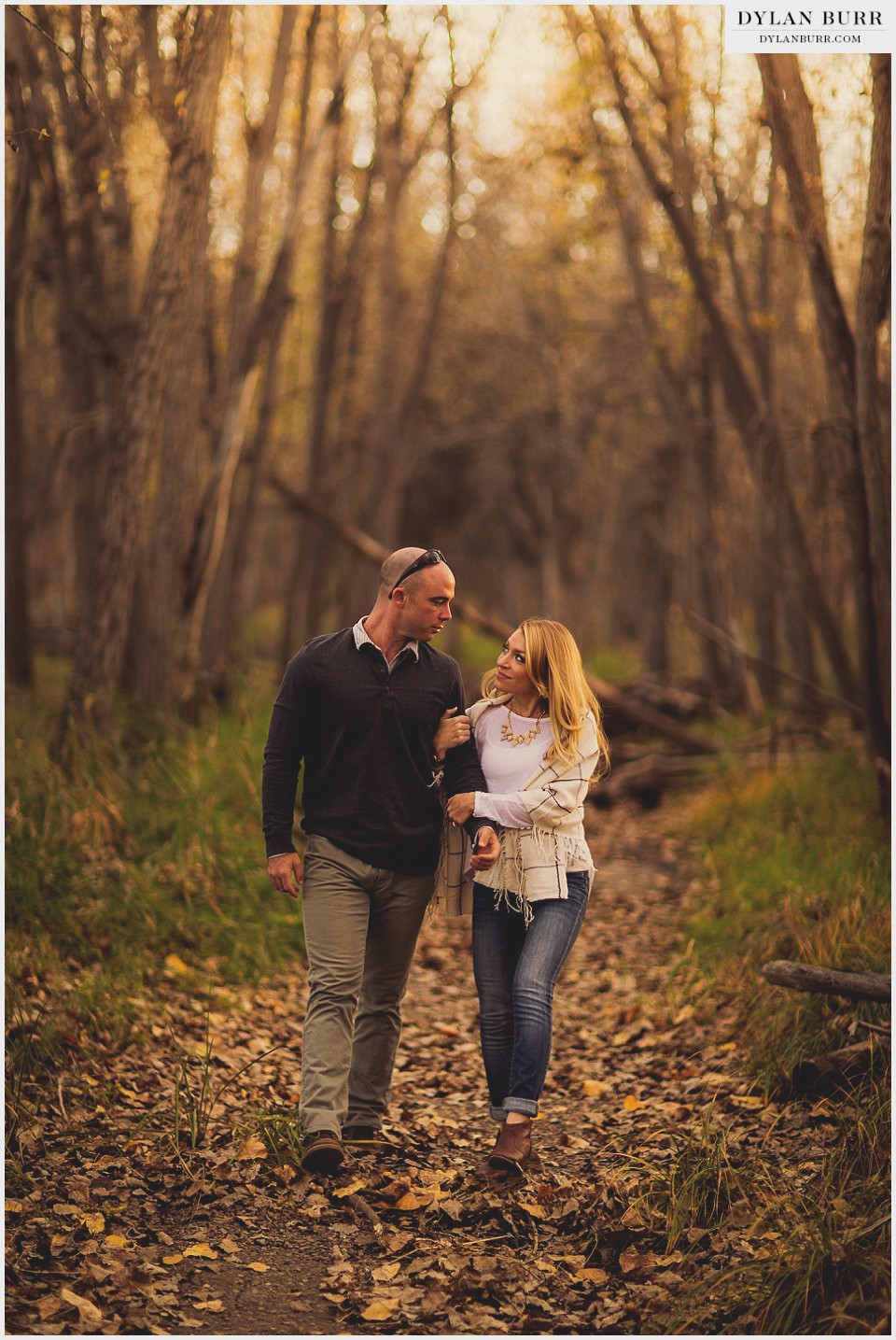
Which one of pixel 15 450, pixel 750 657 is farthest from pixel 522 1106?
pixel 15 450

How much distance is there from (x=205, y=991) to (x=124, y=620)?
314cm

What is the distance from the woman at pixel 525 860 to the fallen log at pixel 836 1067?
135 cm

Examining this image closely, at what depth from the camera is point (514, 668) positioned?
15.6 ft

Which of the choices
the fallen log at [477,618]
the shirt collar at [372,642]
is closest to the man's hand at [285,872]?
the shirt collar at [372,642]

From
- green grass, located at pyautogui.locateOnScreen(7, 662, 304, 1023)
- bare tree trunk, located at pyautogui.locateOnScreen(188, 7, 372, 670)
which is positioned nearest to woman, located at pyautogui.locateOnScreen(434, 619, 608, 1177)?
green grass, located at pyautogui.locateOnScreen(7, 662, 304, 1023)

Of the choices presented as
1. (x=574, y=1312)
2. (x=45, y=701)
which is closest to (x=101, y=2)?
(x=45, y=701)

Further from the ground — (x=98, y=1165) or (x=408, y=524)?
(x=408, y=524)

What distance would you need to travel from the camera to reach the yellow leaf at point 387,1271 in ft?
13.4

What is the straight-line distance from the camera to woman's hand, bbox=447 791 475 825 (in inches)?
185

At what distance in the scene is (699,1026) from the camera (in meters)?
6.46

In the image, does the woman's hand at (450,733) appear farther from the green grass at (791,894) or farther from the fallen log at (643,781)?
the fallen log at (643,781)

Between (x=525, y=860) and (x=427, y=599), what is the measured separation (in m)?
1.05

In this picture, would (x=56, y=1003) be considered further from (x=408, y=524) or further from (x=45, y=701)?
(x=408, y=524)

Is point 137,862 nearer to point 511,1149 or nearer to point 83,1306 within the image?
point 511,1149
